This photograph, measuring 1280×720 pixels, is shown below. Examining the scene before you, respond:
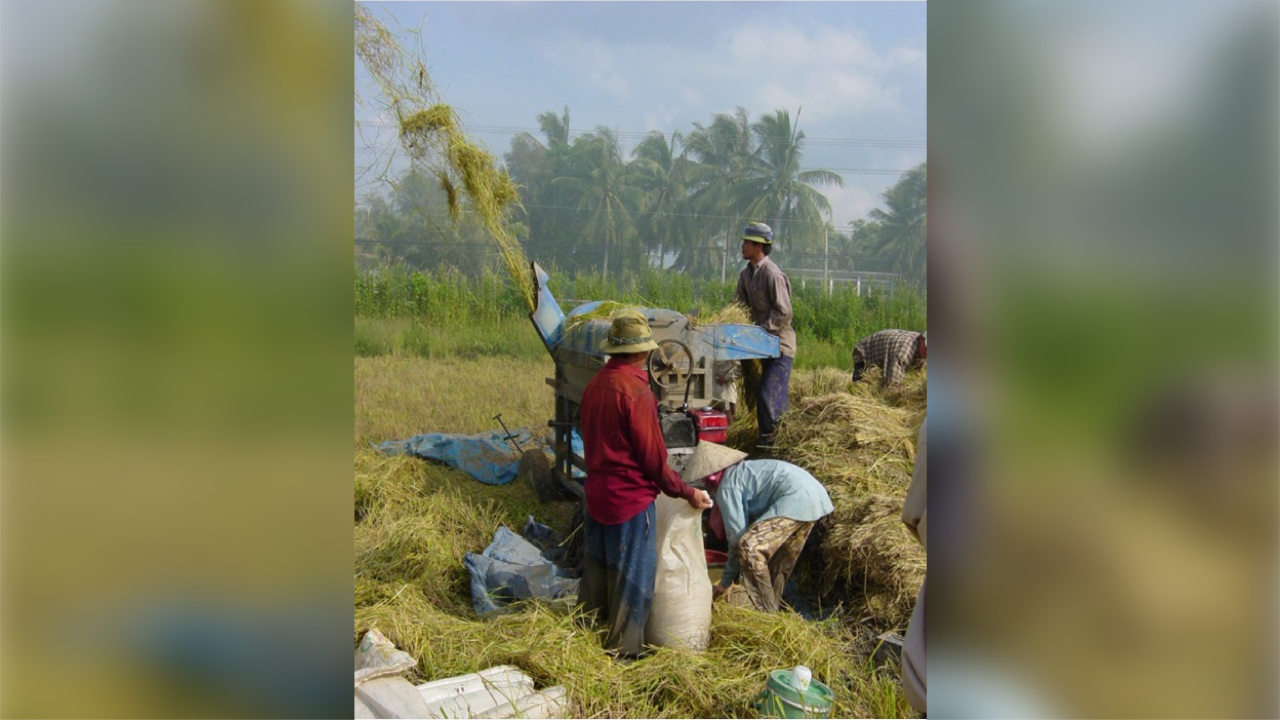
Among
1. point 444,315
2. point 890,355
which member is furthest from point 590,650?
point 444,315

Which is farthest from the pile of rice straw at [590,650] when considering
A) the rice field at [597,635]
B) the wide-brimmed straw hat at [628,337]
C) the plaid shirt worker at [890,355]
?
the plaid shirt worker at [890,355]

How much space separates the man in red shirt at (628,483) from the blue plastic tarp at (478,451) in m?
2.57

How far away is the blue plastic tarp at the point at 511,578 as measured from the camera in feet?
15.5

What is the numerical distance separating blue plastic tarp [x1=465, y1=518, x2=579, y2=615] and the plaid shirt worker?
370 centimetres

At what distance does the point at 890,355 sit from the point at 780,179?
15.4m

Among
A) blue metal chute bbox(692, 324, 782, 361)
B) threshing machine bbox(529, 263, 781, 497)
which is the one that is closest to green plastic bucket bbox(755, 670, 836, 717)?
threshing machine bbox(529, 263, 781, 497)

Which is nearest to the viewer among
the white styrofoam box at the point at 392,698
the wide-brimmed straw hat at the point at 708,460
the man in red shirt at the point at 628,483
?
the white styrofoam box at the point at 392,698

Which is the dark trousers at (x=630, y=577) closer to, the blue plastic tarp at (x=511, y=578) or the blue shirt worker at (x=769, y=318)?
the blue plastic tarp at (x=511, y=578)
